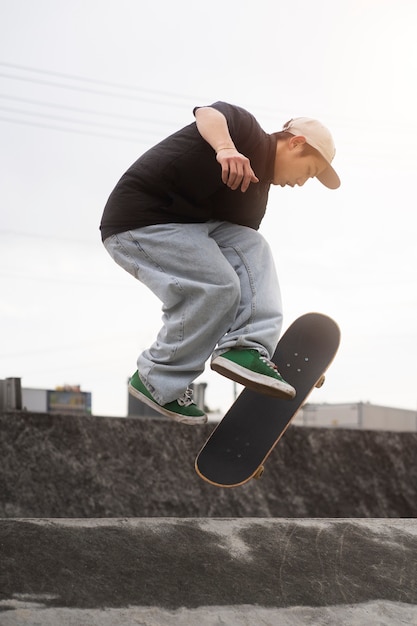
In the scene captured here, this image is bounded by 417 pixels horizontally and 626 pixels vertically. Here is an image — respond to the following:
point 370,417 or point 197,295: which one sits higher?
point 197,295

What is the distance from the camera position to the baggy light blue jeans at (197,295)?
379 centimetres

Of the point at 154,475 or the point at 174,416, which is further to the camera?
the point at 154,475

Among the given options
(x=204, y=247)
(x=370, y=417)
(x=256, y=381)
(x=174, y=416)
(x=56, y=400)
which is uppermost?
(x=204, y=247)

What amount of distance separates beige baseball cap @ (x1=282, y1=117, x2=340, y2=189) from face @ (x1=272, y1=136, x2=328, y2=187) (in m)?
0.03

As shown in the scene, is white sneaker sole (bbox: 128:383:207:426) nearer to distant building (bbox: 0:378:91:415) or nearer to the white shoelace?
the white shoelace

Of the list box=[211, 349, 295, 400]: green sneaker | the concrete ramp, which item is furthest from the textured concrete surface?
box=[211, 349, 295, 400]: green sneaker

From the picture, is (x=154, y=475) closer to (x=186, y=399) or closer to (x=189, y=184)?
(x=186, y=399)

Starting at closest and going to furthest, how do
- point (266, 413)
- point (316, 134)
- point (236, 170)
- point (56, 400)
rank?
point (236, 170) < point (316, 134) < point (266, 413) < point (56, 400)

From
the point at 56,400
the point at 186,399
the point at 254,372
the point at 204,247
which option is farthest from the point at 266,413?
the point at 56,400

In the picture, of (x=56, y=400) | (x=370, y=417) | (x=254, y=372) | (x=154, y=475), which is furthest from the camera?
(x=370, y=417)

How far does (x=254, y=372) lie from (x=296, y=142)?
1116mm

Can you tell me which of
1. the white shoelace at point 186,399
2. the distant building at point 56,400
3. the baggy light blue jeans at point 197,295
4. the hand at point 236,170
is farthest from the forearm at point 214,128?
the distant building at point 56,400

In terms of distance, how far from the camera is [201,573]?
3.74 m

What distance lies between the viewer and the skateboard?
4.20 m
